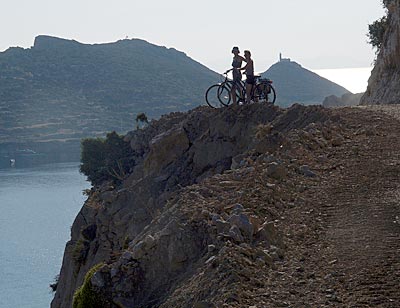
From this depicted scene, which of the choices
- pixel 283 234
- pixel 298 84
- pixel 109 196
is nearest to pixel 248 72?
pixel 109 196

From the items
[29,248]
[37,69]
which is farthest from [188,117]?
[37,69]

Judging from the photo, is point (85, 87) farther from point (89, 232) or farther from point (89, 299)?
point (89, 299)

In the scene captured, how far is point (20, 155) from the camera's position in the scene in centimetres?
9919

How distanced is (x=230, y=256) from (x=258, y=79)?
1076 cm

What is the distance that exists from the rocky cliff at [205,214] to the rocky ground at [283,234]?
2cm

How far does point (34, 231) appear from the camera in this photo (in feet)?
149

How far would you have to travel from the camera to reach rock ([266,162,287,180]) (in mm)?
9500

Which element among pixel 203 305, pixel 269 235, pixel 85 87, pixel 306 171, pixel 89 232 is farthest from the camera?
pixel 85 87

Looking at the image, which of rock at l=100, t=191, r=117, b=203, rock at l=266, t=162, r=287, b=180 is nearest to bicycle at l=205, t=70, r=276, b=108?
rock at l=100, t=191, r=117, b=203

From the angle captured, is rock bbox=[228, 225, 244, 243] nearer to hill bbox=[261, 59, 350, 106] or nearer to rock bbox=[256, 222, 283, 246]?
rock bbox=[256, 222, 283, 246]

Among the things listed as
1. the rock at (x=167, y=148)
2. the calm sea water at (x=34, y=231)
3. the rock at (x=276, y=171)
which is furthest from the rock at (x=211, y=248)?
the calm sea water at (x=34, y=231)

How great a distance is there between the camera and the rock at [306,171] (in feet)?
31.9

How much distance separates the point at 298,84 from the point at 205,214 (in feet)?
290

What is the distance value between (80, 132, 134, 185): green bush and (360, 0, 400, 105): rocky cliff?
28.5ft
